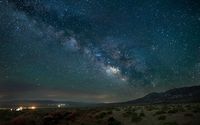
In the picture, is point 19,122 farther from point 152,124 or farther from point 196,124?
point 196,124

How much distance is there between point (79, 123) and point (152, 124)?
928 centimetres

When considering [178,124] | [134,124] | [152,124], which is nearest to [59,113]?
[134,124]

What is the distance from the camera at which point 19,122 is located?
99.7ft

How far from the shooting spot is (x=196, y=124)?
24.3 meters

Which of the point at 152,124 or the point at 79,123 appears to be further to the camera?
the point at 79,123

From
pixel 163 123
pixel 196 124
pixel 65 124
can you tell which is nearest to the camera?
pixel 196 124

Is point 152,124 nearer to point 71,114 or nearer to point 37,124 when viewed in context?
point 71,114

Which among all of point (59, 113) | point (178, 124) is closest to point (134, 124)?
point (178, 124)

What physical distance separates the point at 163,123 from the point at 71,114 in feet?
46.2

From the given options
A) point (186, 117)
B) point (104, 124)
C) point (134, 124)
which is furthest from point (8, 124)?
point (186, 117)

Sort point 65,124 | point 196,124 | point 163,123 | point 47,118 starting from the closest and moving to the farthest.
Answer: point 196,124, point 163,123, point 65,124, point 47,118

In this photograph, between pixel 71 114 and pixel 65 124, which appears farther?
pixel 71 114

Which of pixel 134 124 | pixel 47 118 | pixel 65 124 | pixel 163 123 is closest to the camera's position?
pixel 163 123

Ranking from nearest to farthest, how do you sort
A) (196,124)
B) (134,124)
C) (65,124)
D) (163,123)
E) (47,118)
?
A: (196,124)
(163,123)
(134,124)
(65,124)
(47,118)
